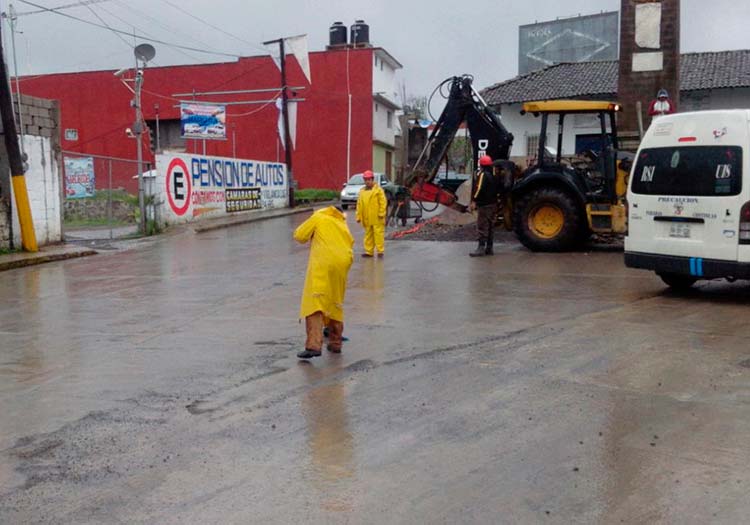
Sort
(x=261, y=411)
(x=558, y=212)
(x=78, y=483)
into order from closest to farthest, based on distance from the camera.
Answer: (x=78, y=483)
(x=261, y=411)
(x=558, y=212)

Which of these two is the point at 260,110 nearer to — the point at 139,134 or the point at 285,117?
the point at 285,117

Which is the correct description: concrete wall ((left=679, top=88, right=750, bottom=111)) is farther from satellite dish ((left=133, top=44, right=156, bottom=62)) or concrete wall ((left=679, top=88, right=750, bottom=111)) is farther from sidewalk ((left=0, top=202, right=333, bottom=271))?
satellite dish ((left=133, top=44, right=156, bottom=62))

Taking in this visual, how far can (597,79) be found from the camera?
34031 mm

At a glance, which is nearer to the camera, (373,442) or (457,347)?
(373,442)

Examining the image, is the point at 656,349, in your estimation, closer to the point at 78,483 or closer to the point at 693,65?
the point at 78,483

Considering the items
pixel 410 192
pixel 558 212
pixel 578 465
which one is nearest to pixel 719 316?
pixel 578 465

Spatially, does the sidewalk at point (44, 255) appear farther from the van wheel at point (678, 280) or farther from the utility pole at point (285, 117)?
the utility pole at point (285, 117)

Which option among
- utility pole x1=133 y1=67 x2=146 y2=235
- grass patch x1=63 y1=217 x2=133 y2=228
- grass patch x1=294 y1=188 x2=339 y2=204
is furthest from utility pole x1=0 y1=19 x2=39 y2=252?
grass patch x1=294 y1=188 x2=339 y2=204

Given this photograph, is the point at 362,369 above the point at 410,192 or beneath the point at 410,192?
beneath

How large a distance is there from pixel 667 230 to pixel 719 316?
1511mm

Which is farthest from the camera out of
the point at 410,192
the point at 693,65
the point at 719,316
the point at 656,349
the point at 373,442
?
the point at 693,65

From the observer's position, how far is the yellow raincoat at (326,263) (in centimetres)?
749

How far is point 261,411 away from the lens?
5.99 meters

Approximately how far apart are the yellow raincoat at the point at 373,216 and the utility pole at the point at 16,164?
7.35 metres
